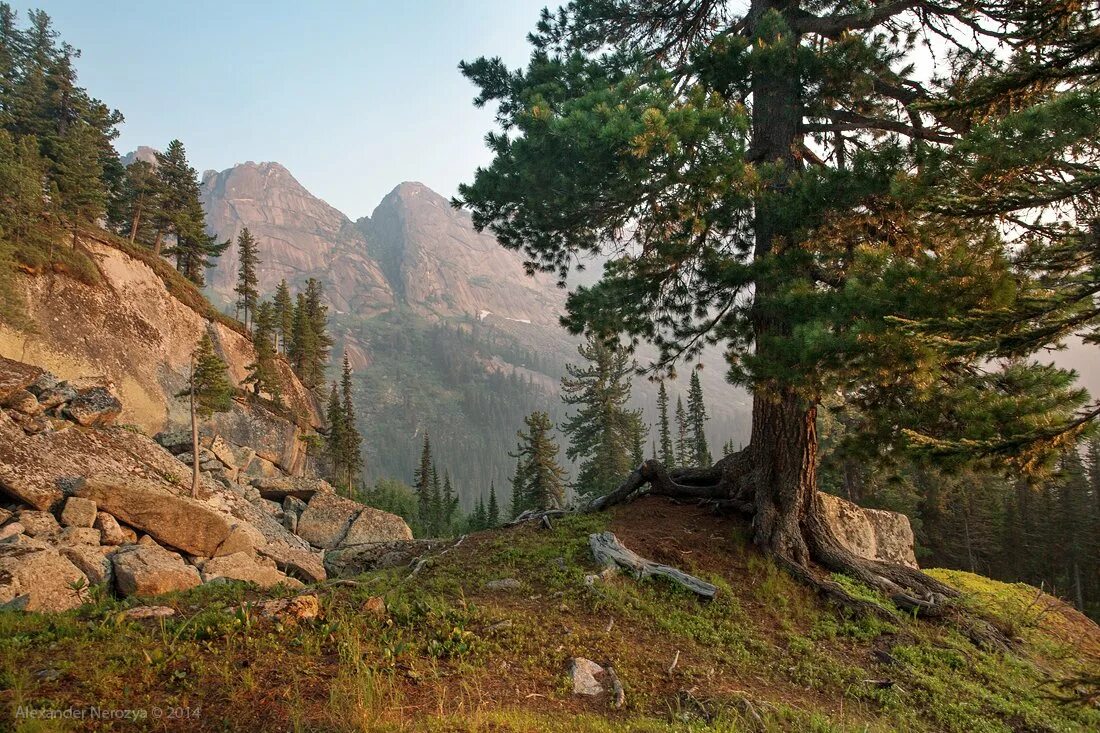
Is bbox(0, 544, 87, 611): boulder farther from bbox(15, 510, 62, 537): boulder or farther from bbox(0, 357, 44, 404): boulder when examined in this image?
bbox(0, 357, 44, 404): boulder

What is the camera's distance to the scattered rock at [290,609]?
4.69 meters

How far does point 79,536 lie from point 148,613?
8909mm

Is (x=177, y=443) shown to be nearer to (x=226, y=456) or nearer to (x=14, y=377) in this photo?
(x=226, y=456)

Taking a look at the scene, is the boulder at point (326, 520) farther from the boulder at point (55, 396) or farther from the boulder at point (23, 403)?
the boulder at point (23, 403)

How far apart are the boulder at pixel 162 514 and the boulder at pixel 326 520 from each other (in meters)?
7.96

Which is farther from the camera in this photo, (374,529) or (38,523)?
(374,529)

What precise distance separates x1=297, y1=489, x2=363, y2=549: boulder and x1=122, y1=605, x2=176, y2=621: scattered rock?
54.9ft

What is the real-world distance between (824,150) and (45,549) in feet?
51.2

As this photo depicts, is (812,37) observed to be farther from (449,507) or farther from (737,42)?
(449,507)

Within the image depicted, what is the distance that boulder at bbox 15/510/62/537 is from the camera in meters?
10.6

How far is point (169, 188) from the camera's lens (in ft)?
131

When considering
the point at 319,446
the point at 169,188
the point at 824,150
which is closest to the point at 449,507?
the point at 319,446

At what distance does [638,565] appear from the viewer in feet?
24.1

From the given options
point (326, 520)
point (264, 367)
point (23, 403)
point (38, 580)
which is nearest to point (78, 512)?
point (38, 580)
